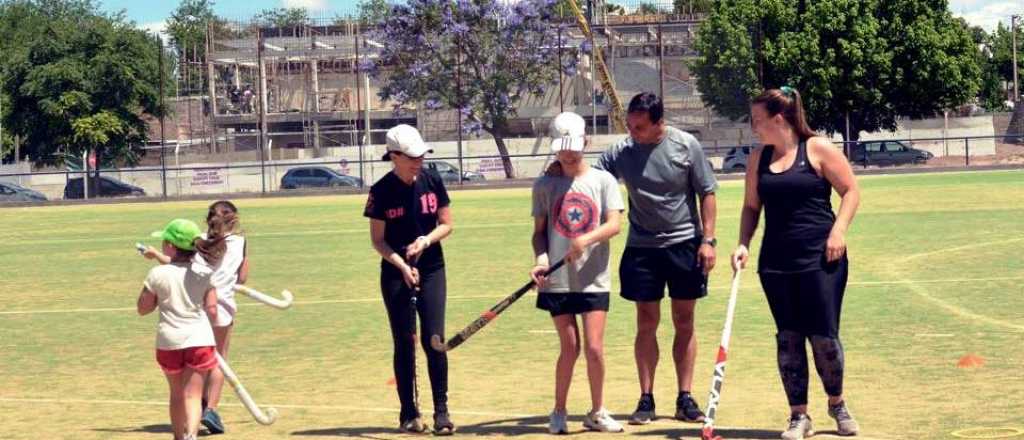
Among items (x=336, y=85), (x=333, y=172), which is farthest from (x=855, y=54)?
(x=336, y=85)

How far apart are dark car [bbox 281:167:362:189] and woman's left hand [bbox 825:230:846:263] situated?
54.4 m

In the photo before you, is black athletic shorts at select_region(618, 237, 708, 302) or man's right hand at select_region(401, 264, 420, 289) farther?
black athletic shorts at select_region(618, 237, 708, 302)

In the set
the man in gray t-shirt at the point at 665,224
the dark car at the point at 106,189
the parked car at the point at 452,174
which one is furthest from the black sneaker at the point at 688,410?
the dark car at the point at 106,189

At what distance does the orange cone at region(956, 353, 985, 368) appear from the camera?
37.8 feet

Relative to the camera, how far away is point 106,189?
63.6 m

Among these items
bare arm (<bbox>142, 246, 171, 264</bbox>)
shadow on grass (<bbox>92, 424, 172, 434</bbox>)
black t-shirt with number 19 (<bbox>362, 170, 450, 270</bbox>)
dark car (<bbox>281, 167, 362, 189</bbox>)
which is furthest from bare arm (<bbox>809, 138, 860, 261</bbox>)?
dark car (<bbox>281, 167, 362, 189</bbox>)

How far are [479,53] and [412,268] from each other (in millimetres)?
68806

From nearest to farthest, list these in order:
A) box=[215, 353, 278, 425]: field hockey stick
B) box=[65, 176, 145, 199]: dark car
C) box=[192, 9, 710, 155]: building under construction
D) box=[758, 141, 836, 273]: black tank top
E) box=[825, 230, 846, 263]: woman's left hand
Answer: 1. box=[825, 230, 846, 263]: woman's left hand
2. box=[758, 141, 836, 273]: black tank top
3. box=[215, 353, 278, 425]: field hockey stick
4. box=[65, 176, 145, 199]: dark car
5. box=[192, 9, 710, 155]: building under construction

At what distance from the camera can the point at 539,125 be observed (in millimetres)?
83125

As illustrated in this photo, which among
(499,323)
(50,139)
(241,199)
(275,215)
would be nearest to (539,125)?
(50,139)

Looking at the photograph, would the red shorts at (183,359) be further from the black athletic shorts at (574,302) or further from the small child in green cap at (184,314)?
the black athletic shorts at (574,302)

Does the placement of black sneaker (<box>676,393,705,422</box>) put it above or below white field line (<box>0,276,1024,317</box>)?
above

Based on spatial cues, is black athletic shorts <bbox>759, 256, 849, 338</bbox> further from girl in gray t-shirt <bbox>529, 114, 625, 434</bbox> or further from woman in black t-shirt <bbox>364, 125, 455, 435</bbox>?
woman in black t-shirt <bbox>364, 125, 455, 435</bbox>

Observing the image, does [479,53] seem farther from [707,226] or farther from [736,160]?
[707,226]
